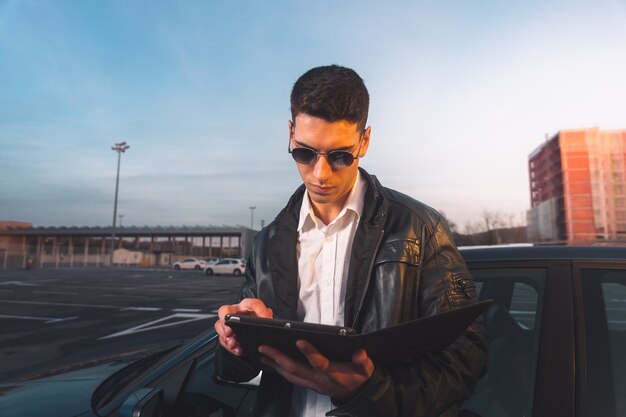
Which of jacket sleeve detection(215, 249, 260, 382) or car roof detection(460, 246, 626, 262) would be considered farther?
car roof detection(460, 246, 626, 262)

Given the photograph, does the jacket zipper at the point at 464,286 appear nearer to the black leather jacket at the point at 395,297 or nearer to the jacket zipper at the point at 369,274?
the black leather jacket at the point at 395,297

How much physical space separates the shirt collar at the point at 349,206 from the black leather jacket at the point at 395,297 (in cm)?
3

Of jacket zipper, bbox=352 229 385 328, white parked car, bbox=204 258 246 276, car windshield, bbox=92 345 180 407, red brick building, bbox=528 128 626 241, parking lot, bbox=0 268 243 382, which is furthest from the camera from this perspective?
red brick building, bbox=528 128 626 241

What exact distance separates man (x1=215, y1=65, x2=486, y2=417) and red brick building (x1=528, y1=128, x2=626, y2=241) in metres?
59.5

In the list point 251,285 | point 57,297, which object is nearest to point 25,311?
point 57,297

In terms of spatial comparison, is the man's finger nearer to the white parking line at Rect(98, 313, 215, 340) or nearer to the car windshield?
the car windshield

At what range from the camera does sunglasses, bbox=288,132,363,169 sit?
3.72 ft

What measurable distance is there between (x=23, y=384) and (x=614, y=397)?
2806 millimetres

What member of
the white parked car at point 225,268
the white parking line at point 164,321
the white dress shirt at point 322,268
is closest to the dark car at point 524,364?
the white dress shirt at point 322,268

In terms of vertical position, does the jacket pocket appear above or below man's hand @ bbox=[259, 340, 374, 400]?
above

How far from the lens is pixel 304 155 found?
116cm

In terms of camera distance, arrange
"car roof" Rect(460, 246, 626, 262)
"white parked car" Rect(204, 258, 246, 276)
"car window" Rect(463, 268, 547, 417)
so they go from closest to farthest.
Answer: "car window" Rect(463, 268, 547, 417)
"car roof" Rect(460, 246, 626, 262)
"white parked car" Rect(204, 258, 246, 276)

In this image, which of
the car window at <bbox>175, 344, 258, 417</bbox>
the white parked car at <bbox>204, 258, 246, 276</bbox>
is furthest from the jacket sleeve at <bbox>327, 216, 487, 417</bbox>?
the white parked car at <bbox>204, 258, 246, 276</bbox>

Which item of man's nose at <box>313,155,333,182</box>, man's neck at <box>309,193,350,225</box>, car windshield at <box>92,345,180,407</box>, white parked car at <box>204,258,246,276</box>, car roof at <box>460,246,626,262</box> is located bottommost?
white parked car at <box>204,258,246,276</box>
